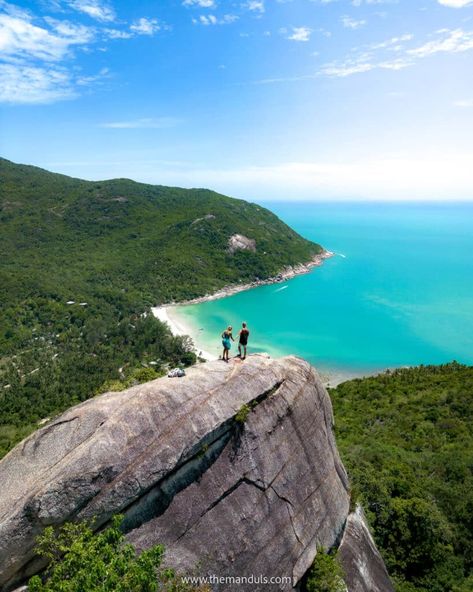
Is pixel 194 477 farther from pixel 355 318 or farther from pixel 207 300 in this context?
pixel 207 300

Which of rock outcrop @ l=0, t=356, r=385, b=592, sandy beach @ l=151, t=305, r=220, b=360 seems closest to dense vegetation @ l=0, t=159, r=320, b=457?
sandy beach @ l=151, t=305, r=220, b=360

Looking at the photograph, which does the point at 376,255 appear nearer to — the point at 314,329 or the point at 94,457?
the point at 314,329

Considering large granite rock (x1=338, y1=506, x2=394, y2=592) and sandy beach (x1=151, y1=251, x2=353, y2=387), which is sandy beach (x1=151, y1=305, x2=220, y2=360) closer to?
sandy beach (x1=151, y1=251, x2=353, y2=387)

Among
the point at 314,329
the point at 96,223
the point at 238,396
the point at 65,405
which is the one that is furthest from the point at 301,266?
the point at 238,396

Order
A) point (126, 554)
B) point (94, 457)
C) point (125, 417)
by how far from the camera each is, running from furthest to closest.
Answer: point (125, 417), point (94, 457), point (126, 554)

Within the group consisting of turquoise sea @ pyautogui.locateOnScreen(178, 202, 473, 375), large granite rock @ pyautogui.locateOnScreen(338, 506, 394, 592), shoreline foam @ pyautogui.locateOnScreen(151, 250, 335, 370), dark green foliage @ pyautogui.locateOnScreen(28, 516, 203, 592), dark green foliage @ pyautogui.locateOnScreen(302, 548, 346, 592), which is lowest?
turquoise sea @ pyautogui.locateOnScreen(178, 202, 473, 375)

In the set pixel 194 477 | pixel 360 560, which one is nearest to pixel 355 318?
pixel 360 560
